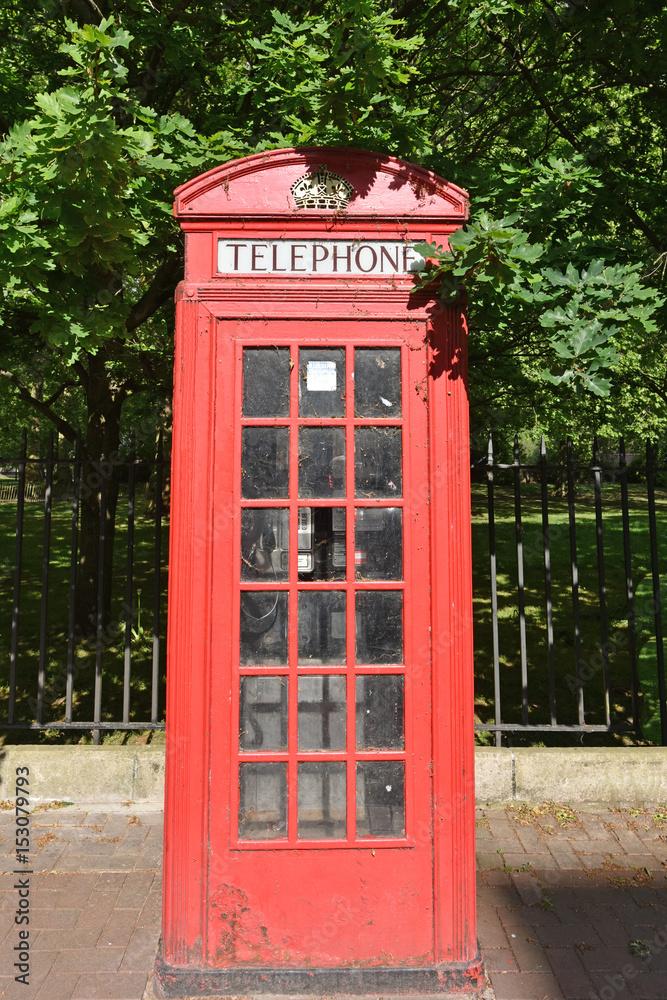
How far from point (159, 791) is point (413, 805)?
2363mm

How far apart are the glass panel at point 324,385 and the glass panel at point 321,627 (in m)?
0.77

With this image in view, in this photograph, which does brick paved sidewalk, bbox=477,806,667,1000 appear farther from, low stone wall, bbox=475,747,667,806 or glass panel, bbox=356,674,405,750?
glass panel, bbox=356,674,405,750

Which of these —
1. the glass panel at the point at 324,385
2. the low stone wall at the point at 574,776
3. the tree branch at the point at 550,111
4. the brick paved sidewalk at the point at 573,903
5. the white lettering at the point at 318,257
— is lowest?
the brick paved sidewalk at the point at 573,903

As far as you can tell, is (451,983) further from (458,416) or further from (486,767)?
(458,416)

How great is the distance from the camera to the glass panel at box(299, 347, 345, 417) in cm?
290

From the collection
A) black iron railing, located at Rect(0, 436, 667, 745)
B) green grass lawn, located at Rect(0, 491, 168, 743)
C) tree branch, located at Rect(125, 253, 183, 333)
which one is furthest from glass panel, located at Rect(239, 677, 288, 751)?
tree branch, located at Rect(125, 253, 183, 333)

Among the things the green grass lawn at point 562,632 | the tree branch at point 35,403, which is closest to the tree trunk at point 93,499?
the tree branch at point 35,403

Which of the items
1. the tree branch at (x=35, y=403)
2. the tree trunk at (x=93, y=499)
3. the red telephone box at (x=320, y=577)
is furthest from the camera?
the tree trunk at (x=93, y=499)

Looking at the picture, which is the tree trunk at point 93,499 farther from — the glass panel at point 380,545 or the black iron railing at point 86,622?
the glass panel at point 380,545

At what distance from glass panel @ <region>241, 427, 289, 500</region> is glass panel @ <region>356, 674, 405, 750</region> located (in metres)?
0.88

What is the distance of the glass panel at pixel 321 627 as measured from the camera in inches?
113

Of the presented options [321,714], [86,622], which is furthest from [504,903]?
[86,622]

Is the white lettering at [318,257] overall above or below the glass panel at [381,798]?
above

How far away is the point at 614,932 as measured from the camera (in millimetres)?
3254
